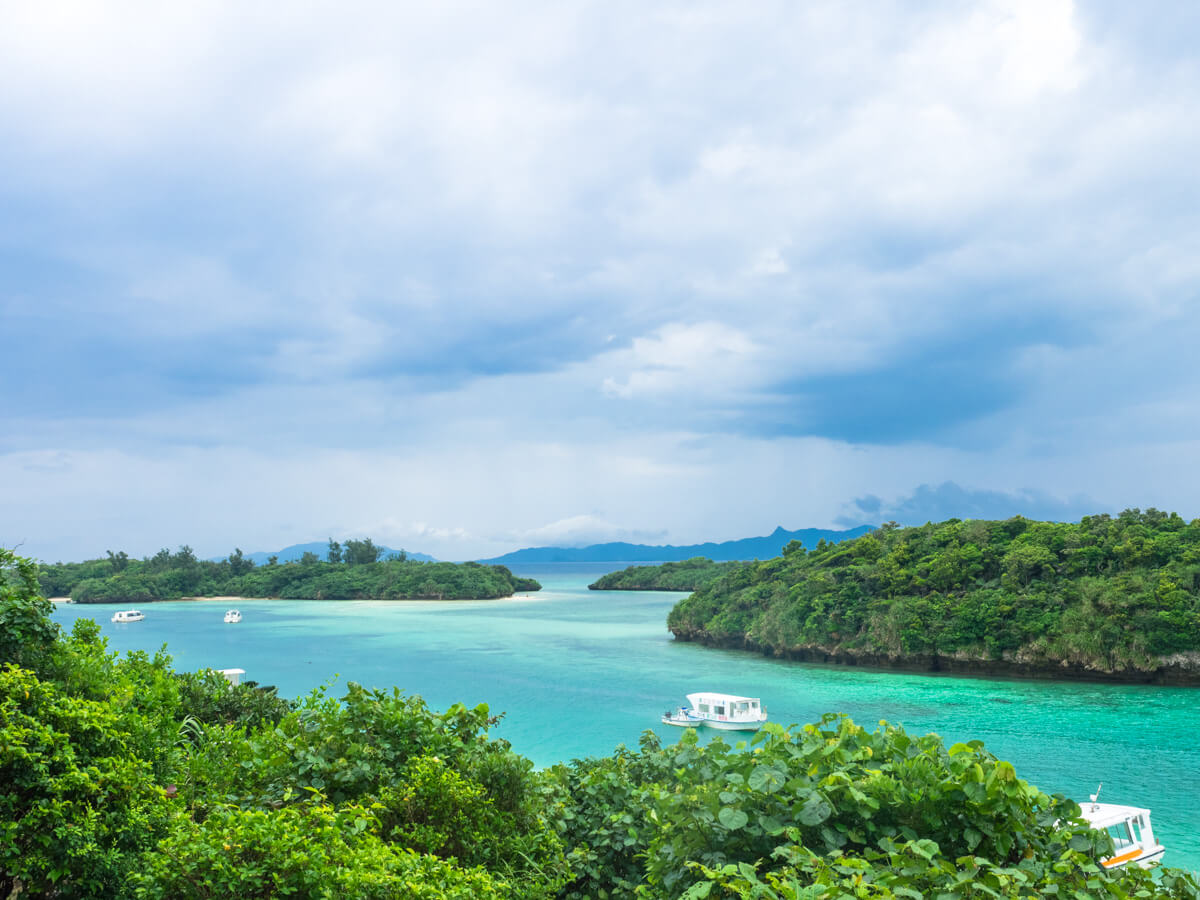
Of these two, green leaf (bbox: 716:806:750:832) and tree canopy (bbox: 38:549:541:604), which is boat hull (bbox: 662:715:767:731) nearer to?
green leaf (bbox: 716:806:750:832)

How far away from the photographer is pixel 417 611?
262 ft

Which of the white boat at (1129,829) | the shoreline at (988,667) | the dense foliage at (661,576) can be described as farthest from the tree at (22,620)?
the dense foliage at (661,576)

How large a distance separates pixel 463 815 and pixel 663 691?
2877 centimetres

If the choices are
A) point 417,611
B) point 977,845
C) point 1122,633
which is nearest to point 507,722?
point 1122,633

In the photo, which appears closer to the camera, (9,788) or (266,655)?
(9,788)

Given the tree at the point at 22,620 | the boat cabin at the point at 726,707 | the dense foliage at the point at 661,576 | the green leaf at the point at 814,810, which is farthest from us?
the dense foliage at the point at 661,576

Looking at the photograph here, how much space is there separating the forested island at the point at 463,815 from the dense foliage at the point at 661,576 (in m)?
110

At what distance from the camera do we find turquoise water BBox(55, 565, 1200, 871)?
63.5 feet

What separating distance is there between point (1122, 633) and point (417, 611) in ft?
216

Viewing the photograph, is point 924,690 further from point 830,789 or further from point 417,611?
point 417,611

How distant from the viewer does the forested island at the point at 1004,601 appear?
93.7 feet

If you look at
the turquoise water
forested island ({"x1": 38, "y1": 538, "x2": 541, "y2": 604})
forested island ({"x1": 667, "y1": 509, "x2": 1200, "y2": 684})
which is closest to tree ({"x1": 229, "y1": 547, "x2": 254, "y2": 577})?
forested island ({"x1": 38, "y1": 538, "x2": 541, "y2": 604})

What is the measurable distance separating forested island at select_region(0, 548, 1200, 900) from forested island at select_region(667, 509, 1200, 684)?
102 feet

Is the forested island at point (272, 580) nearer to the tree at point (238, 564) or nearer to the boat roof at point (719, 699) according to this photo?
the tree at point (238, 564)
